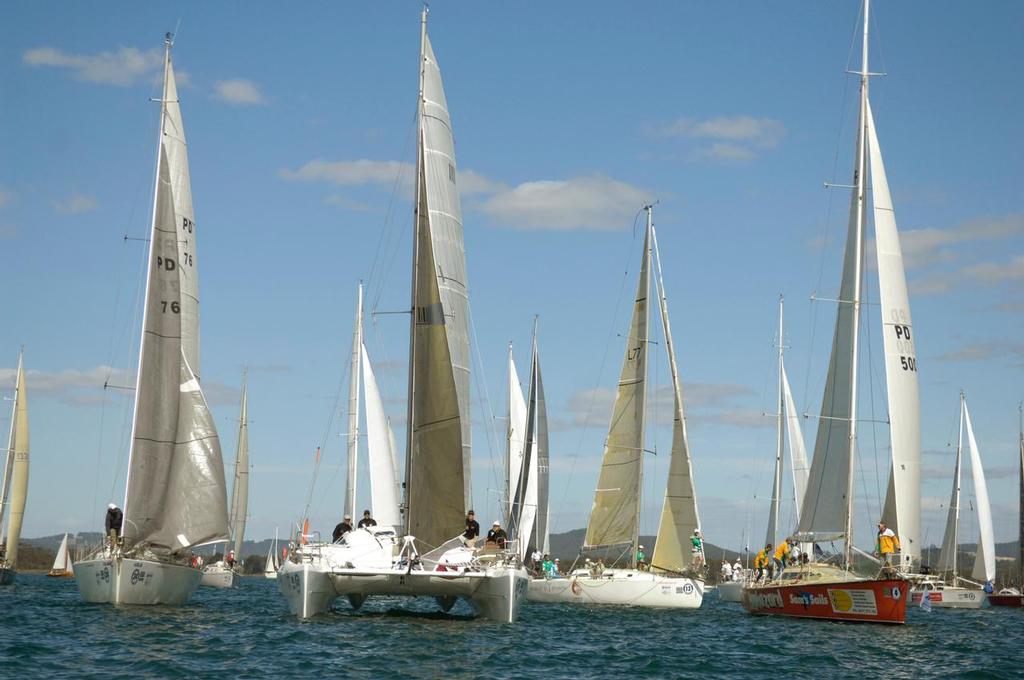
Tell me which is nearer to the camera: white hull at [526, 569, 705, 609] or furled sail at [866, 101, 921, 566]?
furled sail at [866, 101, 921, 566]

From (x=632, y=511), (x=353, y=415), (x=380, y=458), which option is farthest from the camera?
(x=353, y=415)

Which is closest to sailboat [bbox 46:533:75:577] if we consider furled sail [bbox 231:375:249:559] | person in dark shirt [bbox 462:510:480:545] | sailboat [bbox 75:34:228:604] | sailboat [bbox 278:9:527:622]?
furled sail [bbox 231:375:249:559]

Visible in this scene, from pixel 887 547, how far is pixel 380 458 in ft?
58.9

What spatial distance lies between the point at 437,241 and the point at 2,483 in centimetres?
2680

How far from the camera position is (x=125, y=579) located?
2908cm

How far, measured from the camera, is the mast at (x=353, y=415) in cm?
4966

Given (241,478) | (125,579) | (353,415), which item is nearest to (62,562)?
(241,478)

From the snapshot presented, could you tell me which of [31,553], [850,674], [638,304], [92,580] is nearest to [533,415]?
[638,304]

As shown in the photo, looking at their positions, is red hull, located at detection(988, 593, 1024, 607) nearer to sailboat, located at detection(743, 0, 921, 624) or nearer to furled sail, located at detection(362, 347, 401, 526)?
sailboat, located at detection(743, 0, 921, 624)

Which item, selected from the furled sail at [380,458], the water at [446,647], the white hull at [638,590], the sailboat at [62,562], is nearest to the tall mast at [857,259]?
the water at [446,647]

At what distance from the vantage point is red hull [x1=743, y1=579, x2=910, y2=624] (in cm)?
3178

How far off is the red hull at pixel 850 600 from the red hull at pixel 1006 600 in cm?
3080

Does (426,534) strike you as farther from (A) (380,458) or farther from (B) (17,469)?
(B) (17,469)

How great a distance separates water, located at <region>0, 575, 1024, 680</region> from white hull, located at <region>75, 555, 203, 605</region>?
16.1 inches
